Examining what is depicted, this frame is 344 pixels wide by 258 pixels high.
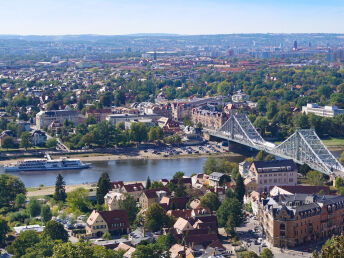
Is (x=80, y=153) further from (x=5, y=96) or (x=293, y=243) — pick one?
(x=5, y=96)

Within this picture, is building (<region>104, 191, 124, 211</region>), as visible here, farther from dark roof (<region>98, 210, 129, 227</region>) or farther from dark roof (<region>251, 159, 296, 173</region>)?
dark roof (<region>251, 159, 296, 173</region>)

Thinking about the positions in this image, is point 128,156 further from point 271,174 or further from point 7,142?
point 271,174

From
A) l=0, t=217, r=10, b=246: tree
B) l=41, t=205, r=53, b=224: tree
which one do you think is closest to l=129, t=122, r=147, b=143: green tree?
l=41, t=205, r=53, b=224: tree

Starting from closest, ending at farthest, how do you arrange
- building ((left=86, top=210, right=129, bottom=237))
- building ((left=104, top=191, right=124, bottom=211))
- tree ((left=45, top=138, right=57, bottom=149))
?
building ((left=86, top=210, right=129, bottom=237)) < building ((left=104, top=191, right=124, bottom=211)) < tree ((left=45, top=138, right=57, bottom=149))

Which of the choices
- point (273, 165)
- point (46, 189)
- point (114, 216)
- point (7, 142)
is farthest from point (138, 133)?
point (114, 216)

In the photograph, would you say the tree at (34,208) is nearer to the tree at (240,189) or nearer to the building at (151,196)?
the building at (151,196)

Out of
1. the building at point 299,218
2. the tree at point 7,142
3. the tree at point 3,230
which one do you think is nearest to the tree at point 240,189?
the building at point 299,218

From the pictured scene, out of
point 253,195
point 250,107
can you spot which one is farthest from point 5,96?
point 253,195
